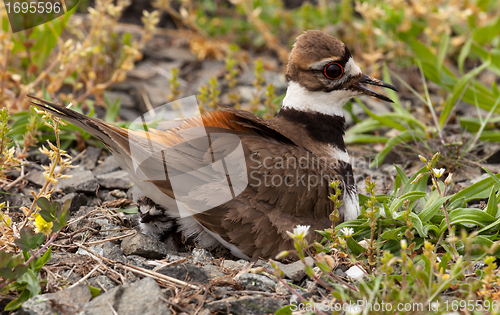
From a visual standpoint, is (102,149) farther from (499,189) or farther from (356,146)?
(499,189)

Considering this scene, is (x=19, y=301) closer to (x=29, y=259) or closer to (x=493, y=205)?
(x=29, y=259)

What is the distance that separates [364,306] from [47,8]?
440 centimetres

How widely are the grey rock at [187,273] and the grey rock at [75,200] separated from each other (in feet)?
3.66

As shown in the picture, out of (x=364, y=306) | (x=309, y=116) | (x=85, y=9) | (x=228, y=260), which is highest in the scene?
(x=85, y=9)

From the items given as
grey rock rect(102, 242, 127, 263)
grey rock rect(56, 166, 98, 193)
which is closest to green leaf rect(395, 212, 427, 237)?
grey rock rect(102, 242, 127, 263)

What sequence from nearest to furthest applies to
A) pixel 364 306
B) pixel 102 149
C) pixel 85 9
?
pixel 364 306
pixel 102 149
pixel 85 9

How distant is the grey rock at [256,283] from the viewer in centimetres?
261

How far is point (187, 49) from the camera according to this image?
667 cm

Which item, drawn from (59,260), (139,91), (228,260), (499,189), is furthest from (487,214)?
(139,91)

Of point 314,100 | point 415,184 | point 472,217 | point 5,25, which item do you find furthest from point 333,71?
point 5,25

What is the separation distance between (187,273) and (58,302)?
2.28 feet

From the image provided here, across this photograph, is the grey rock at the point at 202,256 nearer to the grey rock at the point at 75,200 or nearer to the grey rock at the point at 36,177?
the grey rock at the point at 75,200

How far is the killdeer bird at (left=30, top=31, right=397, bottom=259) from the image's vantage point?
2.89 m

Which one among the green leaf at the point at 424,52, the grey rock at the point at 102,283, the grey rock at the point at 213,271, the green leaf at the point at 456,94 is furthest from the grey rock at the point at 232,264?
the green leaf at the point at 424,52
